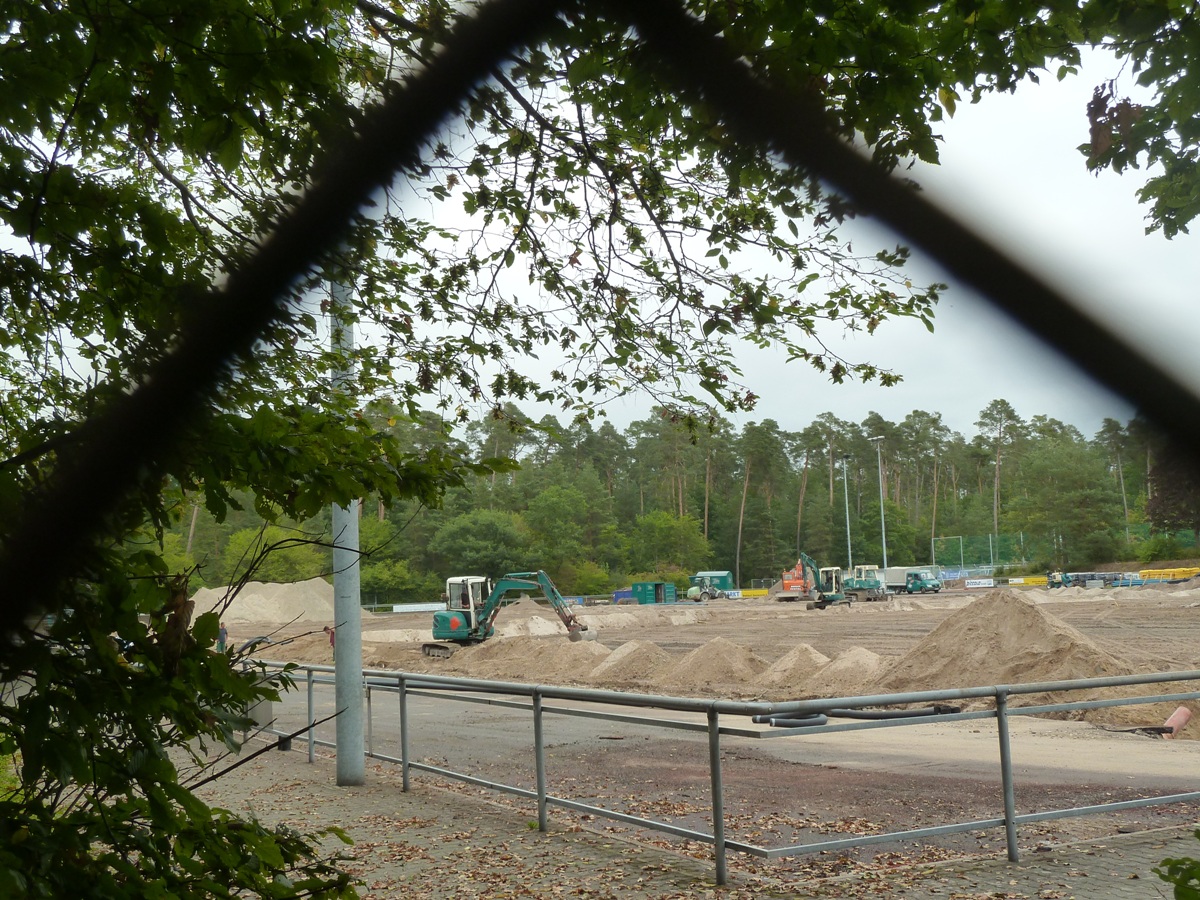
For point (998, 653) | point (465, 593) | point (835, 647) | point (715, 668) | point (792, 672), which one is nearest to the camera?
point (998, 653)

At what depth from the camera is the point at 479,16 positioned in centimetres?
295

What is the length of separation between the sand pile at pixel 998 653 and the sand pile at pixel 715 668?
137 inches

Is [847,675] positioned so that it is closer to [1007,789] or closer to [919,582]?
[1007,789]

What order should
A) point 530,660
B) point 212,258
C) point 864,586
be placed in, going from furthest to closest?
point 864,586 < point 530,660 < point 212,258

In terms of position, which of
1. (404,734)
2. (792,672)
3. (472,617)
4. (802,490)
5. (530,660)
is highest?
(802,490)

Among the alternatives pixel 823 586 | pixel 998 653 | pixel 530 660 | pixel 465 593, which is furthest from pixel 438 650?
pixel 823 586

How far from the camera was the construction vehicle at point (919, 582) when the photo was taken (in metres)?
66.4

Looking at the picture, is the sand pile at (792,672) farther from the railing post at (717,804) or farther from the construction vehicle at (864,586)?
the construction vehicle at (864,586)

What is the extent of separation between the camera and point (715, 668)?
73.6 ft

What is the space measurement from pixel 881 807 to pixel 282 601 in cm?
6148

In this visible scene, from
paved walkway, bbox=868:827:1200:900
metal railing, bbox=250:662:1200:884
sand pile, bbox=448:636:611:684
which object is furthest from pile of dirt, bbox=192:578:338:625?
paved walkway, bbox=868:827:1200:900

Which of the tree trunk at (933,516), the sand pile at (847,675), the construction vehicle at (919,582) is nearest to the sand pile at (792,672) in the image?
the sand pile at (847,675)

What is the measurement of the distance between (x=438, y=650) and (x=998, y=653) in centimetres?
1942

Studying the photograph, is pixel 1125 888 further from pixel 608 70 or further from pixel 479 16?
pixel 479 16
